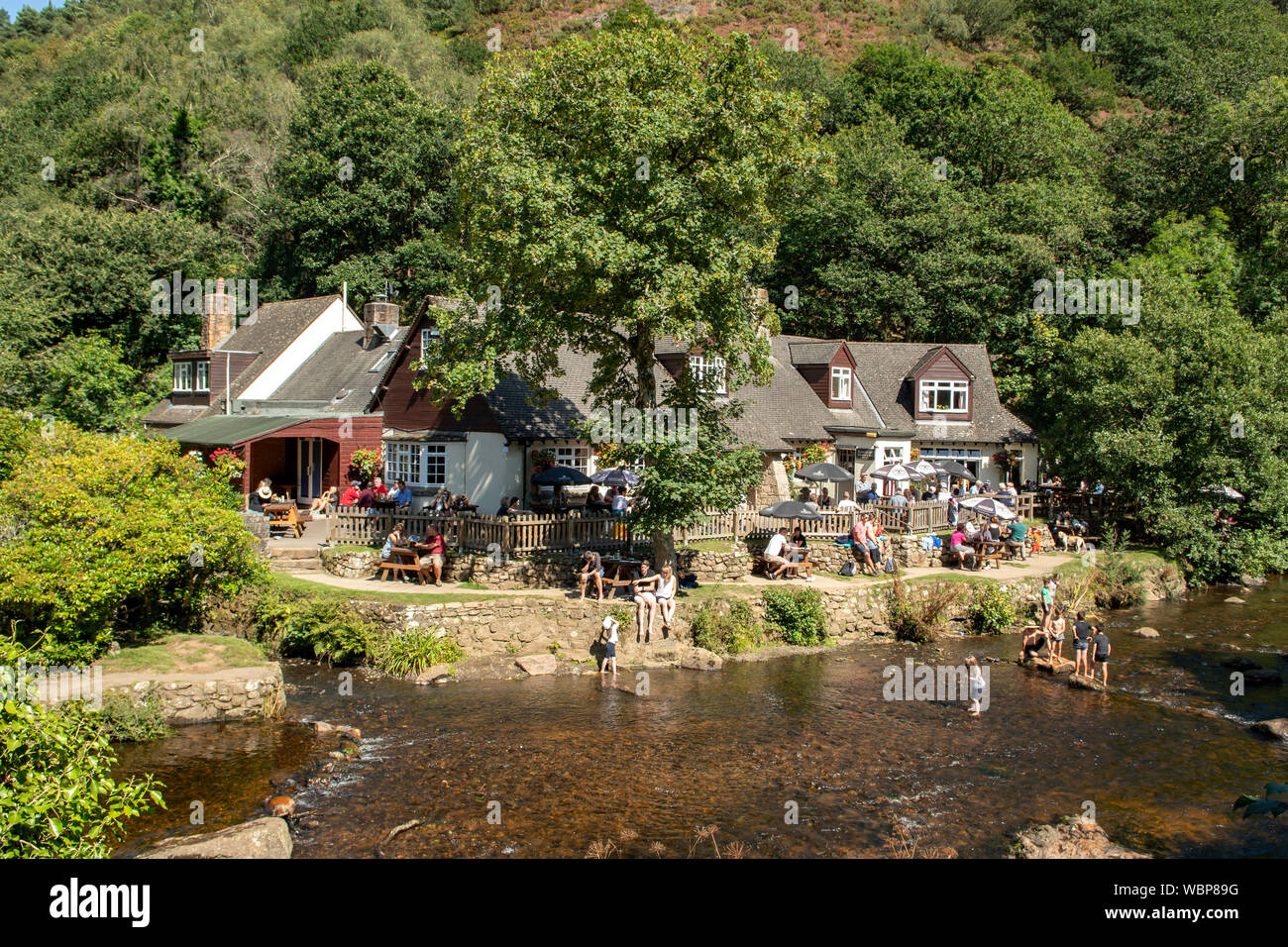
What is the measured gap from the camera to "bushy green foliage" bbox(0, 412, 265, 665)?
53.2ft

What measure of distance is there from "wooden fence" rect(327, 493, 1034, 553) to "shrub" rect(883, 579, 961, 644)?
3669mm

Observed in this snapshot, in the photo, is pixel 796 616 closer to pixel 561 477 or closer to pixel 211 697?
pixel 561 477

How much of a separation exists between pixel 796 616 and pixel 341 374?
2304 centimetres

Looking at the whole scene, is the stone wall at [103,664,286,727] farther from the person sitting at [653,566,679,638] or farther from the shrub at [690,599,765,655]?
the shrub at [690,599,765,655]

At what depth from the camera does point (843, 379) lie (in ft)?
129

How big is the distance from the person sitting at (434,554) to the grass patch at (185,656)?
205 inches

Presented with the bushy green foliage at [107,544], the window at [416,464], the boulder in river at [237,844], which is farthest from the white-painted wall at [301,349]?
the boulder in river at [237,844]

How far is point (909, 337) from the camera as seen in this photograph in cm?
5138

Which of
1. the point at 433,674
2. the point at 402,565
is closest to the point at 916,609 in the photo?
the point at 433,674
